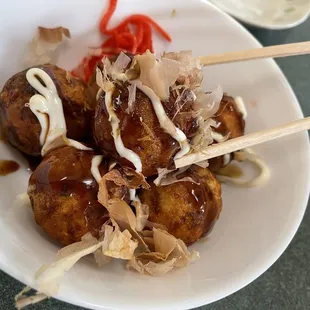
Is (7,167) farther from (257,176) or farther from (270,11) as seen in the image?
(270,11)

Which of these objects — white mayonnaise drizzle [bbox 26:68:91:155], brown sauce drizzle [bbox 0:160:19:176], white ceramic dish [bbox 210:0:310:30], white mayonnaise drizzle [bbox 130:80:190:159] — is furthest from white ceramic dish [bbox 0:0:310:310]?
white ceramic dish [bbox 210:0:310:30]

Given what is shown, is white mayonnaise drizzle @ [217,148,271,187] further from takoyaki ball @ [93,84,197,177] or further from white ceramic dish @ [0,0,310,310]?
takoyaki ball @ [93,84,197,177]

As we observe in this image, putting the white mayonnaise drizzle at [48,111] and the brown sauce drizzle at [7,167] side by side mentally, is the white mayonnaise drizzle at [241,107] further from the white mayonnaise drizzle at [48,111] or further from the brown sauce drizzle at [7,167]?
the brown sauce drizzle at [7,167]

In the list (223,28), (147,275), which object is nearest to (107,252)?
(147,275)

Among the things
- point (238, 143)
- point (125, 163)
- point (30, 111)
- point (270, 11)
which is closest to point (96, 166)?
point (125, 163)

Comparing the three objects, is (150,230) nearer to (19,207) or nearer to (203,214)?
(203,214)

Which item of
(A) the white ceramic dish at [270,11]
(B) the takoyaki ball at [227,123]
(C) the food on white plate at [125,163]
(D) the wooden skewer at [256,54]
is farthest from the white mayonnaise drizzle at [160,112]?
(A) the white ceramic dish at [270,11]
